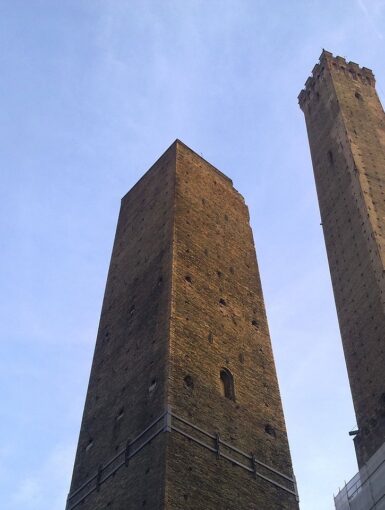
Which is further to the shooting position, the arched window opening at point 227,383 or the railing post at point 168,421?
the arched window opening at point 227,383

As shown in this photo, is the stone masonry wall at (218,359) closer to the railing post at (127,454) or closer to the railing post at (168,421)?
the railing post at (168,421)

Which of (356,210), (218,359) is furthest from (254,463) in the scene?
(356,210)

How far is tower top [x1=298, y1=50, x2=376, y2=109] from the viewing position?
32281 mm

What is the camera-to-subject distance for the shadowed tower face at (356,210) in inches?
822

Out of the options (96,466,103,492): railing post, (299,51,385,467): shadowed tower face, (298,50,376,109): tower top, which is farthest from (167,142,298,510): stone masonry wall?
(298,50,376,109): tower top

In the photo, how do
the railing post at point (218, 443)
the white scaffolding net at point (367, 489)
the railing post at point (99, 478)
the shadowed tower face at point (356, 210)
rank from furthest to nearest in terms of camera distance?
the shadowed tower face at point (356, 210)
the white scaffolding net at point (367, 489)
the railing post at point (99, 478)
the railing post at point (218, 443)

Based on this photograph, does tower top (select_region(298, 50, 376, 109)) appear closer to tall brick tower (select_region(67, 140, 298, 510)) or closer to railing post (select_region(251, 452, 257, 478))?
tall brick tower (select_region(67, 140, 298, 510))

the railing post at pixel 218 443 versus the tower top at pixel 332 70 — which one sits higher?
the tower top at pixel 332 70

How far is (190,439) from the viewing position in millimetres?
12992

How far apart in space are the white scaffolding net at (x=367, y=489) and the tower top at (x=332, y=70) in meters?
18.6

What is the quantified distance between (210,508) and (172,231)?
7.43 m

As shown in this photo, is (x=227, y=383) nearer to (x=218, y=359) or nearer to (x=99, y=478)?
(x=218, y=359)

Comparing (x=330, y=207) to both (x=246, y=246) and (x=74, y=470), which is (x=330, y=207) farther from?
→ (x=74, y=470)

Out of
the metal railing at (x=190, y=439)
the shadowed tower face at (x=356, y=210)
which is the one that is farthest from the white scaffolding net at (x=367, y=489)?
the metal railing at (x=190, y=439)
